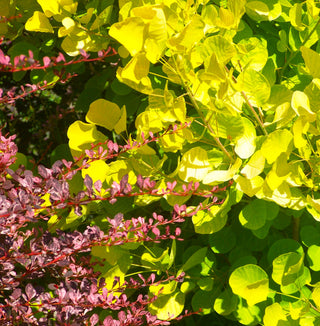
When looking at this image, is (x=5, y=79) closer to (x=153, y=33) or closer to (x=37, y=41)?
(x=37, y=41)

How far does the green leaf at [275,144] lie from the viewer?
1276 millimetres

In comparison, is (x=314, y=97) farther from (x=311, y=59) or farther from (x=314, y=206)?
(x=314, y=206)

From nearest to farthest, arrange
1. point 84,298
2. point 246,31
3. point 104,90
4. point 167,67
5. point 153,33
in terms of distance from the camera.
A: point 153,33
point 167,67
point 84,298
point 246,31
point 104,90

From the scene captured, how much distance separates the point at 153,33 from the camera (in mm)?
1184

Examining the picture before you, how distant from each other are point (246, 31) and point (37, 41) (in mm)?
864

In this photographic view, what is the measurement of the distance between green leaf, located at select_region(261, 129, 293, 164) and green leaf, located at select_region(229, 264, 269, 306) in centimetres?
33

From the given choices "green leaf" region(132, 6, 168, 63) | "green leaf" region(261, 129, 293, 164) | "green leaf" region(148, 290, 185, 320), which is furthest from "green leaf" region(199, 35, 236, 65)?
"green leaf" region(148, 290, 185, 320)

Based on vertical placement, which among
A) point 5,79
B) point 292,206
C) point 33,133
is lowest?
point 33,133

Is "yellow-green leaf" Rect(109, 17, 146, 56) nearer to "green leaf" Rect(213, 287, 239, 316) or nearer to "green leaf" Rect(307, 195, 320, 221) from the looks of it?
"green leaf" Rect(307, 195, 320, 221)

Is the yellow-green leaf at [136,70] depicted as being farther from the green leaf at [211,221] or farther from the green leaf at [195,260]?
the green leaf at [195,260]

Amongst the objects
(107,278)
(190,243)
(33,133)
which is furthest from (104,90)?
(107,278)

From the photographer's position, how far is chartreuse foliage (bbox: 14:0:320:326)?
1.26 m

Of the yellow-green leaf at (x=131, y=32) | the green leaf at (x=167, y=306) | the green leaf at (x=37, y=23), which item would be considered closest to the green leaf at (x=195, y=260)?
the green leaf at (x=167, y=306)

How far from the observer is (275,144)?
4.22ft
